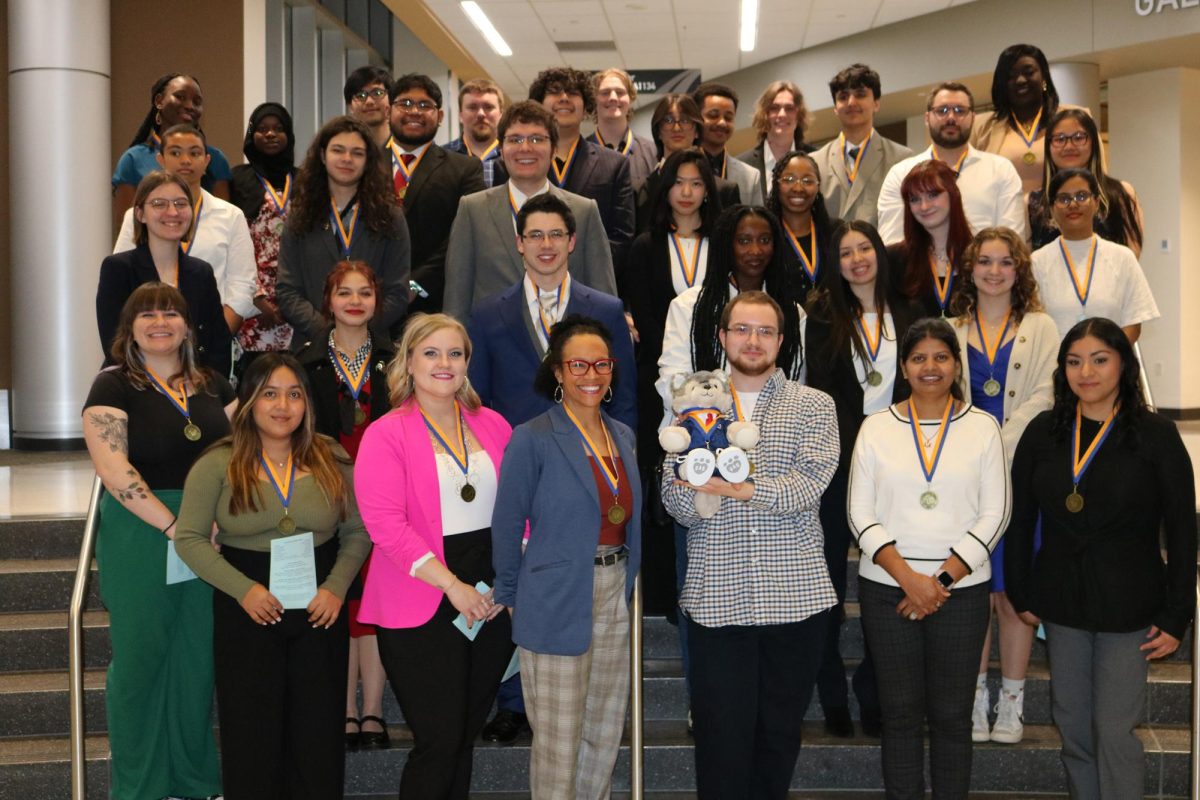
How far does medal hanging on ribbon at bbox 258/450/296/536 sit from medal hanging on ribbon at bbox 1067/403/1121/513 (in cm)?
242

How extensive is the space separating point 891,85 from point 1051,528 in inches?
439

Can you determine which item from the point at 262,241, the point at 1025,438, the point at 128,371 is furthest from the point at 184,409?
the point at 1025,438

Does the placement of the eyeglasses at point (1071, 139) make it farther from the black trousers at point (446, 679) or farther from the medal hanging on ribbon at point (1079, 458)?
the black trousers at point (446, 679)

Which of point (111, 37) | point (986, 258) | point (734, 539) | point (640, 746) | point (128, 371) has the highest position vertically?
point (111, 37)

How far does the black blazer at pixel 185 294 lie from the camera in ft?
14.7

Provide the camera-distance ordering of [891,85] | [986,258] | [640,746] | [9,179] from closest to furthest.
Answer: [640,746], [986,258], [9,179], [891,85]

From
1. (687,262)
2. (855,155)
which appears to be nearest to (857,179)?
(855,155)

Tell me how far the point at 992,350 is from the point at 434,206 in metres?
2.42

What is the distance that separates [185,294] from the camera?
4.50 m

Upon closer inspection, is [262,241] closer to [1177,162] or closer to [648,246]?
[648,246]

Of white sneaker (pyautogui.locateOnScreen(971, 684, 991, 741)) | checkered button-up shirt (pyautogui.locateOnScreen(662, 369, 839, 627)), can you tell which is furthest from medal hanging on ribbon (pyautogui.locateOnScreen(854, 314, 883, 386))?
white sneaker (pyautogui.locateOnScreen(971, 684, 991, 741))

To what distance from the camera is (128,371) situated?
394 centimetres

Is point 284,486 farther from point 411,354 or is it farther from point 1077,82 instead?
point 1077,82

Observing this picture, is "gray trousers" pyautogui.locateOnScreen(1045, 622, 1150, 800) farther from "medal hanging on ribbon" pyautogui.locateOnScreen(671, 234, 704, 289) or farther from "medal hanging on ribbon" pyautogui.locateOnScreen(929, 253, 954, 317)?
"medal hanging on ribbon" pyautogui.locateOnScreen(671, 234, 704, 289)
